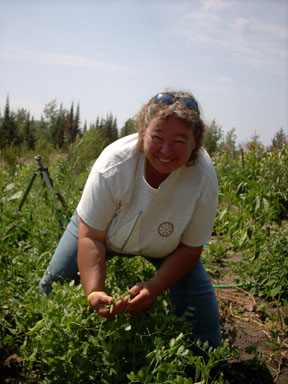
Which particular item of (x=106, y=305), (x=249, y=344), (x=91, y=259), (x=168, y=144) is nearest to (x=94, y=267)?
(x=91, y=259)

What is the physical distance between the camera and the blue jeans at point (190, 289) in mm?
1949

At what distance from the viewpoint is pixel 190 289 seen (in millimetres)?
1989

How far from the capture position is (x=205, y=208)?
→ 5.98ft

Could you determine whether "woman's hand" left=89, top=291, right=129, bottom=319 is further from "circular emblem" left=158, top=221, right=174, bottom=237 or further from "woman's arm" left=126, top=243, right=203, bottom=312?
"circular emblem" left=158, top=221, right=174, bottom=237

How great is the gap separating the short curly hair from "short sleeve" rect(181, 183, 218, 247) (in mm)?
160

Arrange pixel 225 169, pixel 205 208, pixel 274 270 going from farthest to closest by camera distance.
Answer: pixel 225 169 → pixel 274 270 → pixel 205 208

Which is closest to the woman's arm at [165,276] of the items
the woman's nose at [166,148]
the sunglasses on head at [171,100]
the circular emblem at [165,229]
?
the circular emblem at [165,229]

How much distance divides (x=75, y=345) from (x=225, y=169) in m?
3.73

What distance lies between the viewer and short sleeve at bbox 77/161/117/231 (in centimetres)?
176

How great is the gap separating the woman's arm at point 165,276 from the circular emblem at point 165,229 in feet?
0.36

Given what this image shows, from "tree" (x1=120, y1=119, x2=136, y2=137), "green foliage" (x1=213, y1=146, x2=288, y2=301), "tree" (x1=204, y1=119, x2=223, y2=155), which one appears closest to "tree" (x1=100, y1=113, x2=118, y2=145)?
"tree" (x1=120, y1=119, x2=136, y2=137)

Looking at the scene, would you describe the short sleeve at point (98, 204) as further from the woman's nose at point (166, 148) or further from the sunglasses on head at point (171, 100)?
the sunglasses on head at point (171, 100)

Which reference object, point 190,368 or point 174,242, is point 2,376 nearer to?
point 190,368

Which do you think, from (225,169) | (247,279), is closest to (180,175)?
(247,279)
